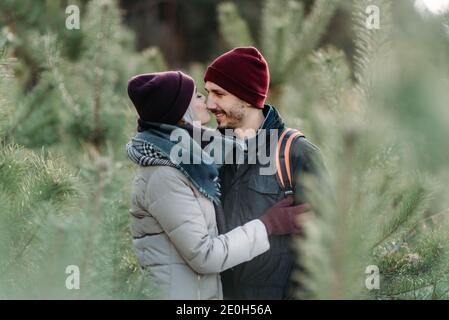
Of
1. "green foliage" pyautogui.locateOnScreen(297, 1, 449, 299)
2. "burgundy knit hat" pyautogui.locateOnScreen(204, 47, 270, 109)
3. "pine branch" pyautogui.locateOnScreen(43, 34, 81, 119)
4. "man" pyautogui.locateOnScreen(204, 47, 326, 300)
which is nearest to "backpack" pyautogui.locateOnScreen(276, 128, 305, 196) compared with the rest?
"man" pyautogui.locateOnScreen(204, 47, 326, 300)

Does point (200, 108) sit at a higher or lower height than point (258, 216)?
higher

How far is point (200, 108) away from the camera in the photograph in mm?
1779

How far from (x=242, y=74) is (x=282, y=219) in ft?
1.72

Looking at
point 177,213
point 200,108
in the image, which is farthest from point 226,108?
point 177,213

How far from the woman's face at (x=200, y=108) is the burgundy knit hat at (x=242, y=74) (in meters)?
0.13

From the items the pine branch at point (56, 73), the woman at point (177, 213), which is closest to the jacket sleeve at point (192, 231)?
the woman at point (177, 213)

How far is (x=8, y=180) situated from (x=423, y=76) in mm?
805

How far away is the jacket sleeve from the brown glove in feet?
0.08

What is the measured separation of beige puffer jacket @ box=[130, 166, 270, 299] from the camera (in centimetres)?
148

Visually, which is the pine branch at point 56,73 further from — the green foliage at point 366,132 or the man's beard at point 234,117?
the green foliage at point 366,132

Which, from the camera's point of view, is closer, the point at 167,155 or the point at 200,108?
the point at 167,155

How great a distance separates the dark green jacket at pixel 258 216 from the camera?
1637 millimetres

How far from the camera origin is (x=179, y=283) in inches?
59.2

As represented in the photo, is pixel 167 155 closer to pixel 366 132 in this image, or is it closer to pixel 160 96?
pixel 160 96
